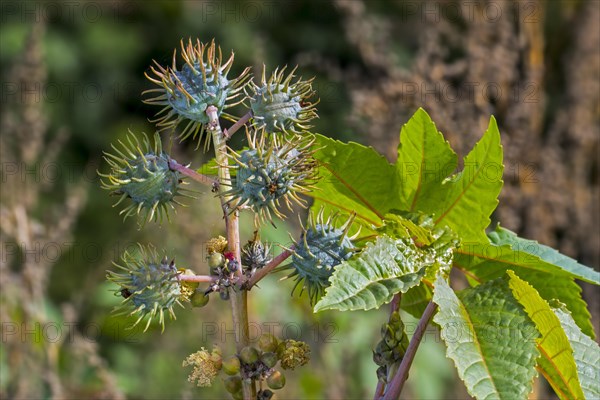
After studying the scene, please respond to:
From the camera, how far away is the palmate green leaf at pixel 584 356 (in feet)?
3.35

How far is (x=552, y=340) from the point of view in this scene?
1.01 meters

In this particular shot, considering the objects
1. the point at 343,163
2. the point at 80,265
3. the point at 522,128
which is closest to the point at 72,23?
the point at 80,265

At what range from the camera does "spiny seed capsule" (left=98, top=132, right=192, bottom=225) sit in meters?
1.06

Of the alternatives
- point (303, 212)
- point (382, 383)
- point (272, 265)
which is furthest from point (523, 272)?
point (303, 212)

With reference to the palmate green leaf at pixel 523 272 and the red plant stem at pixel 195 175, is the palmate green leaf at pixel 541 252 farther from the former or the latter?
the red plant stem at pixel 195 175

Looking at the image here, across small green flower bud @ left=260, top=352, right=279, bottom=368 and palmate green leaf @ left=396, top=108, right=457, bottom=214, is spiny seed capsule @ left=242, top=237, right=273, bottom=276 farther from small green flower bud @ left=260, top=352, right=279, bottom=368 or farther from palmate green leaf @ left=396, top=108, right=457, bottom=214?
palmate green leaf @ left=396, top=108, right=457, bottom=214

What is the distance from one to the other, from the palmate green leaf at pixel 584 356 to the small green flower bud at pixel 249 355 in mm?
396

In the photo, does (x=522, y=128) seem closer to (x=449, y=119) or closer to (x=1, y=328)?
(x=449, y=119)

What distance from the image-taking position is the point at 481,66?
3.10m

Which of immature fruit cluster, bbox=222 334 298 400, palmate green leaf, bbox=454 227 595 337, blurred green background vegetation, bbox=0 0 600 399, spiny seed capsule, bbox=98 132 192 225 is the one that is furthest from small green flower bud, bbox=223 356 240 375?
blurred green background vegetation, bbox=0 0 600 399

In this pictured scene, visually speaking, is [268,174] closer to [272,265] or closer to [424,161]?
[272,265]

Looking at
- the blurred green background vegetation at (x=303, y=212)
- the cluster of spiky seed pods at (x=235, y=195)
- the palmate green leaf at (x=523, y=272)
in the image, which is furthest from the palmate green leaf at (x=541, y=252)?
the blurred green background vegetation at (x=303, y=212)

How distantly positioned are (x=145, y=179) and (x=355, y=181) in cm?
31

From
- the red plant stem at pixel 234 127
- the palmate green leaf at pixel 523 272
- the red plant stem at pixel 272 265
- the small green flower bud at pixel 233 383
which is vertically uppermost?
the palmate green leaf at pixel 523 272
